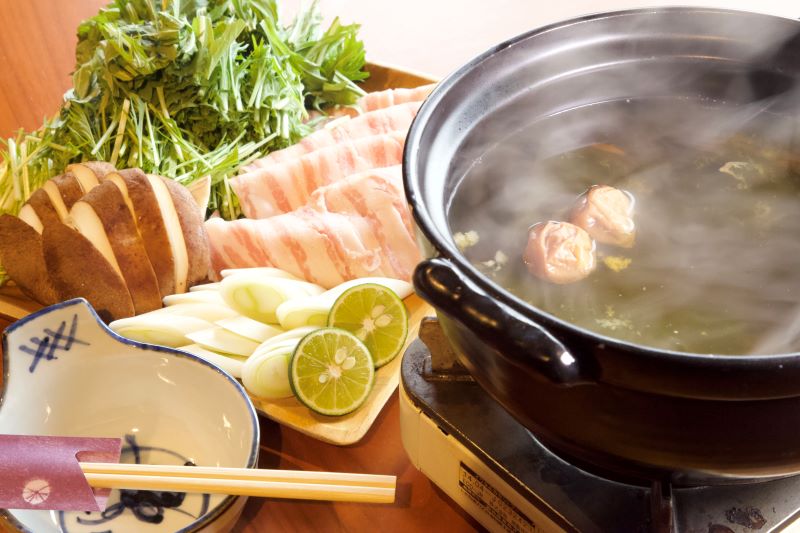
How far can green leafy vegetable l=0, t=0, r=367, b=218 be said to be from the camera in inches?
96.7

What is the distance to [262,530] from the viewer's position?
149cm

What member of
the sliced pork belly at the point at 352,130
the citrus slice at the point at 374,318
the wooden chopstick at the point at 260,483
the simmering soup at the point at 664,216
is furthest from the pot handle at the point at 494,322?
the sliced pork belly at the point at 352,130

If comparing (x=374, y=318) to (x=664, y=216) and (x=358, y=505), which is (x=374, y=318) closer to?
(x=358, y=505)

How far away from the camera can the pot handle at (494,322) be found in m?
0.72

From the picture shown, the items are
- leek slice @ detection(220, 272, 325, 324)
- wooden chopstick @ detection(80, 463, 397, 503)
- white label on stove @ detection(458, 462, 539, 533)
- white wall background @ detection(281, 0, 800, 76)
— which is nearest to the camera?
white label on stove @ detection(458, 462, 539, 533)

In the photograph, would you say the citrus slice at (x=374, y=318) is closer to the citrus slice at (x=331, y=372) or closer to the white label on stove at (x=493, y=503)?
the citrus slice at (x=331, y=372)

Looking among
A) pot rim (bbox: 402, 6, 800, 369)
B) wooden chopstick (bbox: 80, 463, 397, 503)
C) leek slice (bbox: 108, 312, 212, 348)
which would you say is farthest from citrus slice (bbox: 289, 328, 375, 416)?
pot rim (bbox: 402, 6, 800, 369)

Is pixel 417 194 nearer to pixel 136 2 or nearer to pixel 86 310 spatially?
pixel 86 310

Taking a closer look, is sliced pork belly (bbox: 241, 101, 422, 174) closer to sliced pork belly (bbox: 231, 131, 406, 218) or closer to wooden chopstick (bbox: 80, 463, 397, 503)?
sliced pork belly (bbox: 231, 131, 406, 218)

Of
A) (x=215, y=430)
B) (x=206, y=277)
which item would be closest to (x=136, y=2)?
(x=206, y=277)

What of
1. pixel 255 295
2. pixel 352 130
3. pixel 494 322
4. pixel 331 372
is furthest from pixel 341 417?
pixel 352 130

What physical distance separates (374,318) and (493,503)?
689 mm

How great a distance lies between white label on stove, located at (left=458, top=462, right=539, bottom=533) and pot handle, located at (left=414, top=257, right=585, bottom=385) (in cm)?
52

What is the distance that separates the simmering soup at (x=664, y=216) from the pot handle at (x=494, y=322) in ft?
1.31
